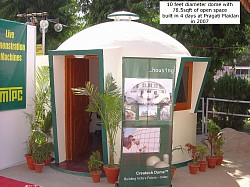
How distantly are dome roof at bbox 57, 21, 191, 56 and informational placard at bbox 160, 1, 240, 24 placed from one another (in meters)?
0.85

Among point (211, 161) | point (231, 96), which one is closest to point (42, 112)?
point (211, 161)

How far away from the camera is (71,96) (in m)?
7.85

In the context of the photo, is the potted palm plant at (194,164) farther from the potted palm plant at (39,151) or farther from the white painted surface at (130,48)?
the potted palm plant at (39,151)

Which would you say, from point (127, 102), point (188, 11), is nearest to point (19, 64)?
point (127, 102)

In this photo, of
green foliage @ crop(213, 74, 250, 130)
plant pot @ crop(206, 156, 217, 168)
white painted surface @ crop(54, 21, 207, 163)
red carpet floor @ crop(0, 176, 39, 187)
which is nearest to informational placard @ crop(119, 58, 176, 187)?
white painted surface @ crop(54, 21, 207, 163)

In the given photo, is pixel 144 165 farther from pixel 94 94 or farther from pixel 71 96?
pixel 71 96

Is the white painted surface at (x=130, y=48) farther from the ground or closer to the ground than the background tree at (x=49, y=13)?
closer to the ground

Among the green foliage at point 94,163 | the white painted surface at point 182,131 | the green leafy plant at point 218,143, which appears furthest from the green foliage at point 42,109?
the green leafy plant at point 218,143

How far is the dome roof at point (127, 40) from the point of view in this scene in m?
7.19

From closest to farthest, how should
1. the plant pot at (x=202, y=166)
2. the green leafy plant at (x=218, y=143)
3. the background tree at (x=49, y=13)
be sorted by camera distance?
1. the plant pot at (x=202, y=166)
2. the green leafy plant at (x=218, y=143)
3. the background tree at (x=49, y=13)

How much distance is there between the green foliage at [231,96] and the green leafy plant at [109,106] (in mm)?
6605

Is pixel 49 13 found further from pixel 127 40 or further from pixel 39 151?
pixel 39 151

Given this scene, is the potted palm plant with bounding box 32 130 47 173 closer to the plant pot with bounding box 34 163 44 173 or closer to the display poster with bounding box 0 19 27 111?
the plant pot with bounding box 34 163 44 173

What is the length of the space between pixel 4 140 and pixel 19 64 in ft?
5.36
